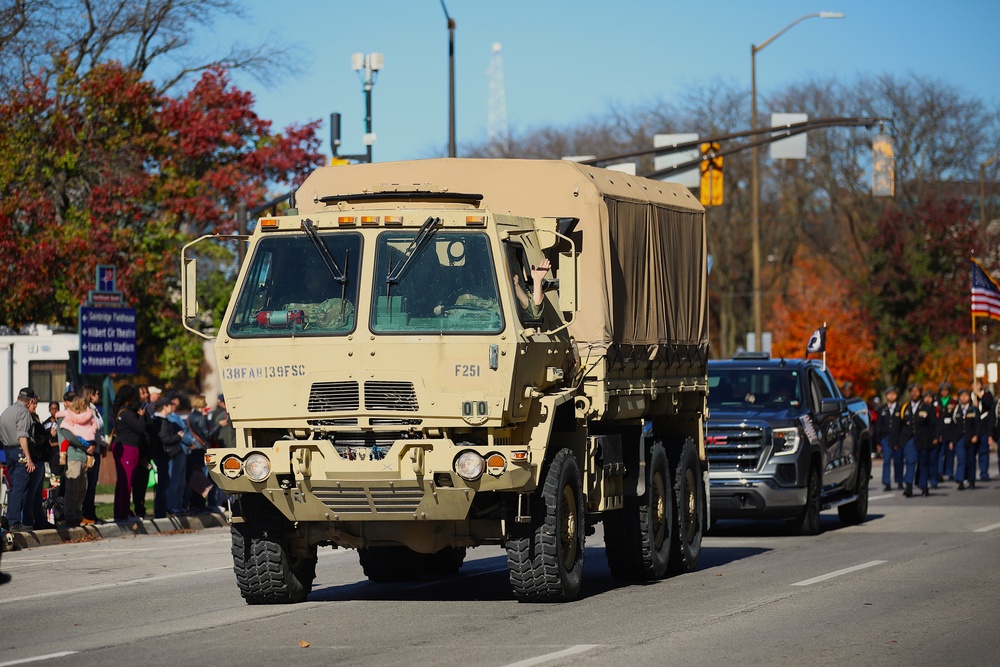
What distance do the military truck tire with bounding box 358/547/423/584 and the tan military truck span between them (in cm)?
178

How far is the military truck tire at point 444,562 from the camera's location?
15352mm

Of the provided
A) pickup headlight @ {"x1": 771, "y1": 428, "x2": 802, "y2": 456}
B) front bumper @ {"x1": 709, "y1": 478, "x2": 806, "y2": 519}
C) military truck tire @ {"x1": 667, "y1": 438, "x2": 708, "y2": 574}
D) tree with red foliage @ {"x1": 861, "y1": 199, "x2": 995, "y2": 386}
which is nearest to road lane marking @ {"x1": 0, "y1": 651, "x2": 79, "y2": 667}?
military truck tire @ {"x1": 667, "y1": 438, "x2": 708, "y2": 574}

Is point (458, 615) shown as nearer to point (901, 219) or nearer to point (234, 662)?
point (234, 662)

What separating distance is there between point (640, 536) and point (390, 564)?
228 centimetres

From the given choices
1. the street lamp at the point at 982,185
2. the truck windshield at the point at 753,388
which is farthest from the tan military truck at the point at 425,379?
the street lamp at the point at 982,185

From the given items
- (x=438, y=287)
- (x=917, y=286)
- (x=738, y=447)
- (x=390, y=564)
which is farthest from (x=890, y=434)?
(x=917, y=286)

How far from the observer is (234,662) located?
9.67 metres

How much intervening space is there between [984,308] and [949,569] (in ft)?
87.8

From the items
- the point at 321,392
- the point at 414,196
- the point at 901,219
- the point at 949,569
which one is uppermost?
the point at 901,219

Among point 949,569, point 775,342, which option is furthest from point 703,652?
point 775,342

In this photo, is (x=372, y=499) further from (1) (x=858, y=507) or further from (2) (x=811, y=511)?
(1) (x=858, y=507)

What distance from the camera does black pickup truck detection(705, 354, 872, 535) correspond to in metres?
19.5

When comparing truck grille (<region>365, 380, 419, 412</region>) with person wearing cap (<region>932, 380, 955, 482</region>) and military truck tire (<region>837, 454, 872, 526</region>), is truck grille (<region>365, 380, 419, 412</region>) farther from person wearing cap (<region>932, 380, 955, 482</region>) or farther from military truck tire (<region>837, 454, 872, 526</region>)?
person wearing cap (<region>932, 380, 955, 482</region>)

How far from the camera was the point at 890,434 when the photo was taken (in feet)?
97.6
